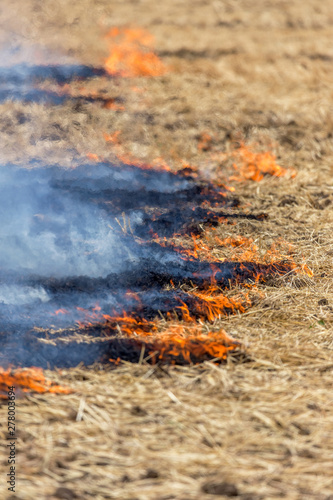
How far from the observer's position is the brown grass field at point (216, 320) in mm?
1939

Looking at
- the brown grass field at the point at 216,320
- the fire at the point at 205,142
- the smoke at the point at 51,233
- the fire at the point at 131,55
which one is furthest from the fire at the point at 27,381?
the fire at the point at 131,55

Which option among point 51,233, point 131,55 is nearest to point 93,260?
point 51,233

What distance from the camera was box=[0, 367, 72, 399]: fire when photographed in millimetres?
2418

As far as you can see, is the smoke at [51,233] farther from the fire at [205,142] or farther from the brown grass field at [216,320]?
the fire at [205,142]

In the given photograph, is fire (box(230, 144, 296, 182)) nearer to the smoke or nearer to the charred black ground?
the charred black ground

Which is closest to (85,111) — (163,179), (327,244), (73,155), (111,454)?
(73,155)

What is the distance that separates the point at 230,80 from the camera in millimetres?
8422

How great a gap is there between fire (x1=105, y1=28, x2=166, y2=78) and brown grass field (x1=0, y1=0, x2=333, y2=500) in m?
0.21

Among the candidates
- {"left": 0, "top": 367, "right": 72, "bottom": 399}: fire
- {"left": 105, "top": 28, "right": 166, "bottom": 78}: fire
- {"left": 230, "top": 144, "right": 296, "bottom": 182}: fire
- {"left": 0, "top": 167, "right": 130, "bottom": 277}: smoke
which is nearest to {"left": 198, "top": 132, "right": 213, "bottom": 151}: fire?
{"left": 230, "top": 144, "right": 296, "bottom": 182}: fire

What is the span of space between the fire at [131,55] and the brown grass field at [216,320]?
215 millimetres

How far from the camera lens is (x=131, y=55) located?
9.20 m

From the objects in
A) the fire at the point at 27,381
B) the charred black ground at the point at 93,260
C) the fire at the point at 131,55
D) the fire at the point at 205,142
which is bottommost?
the fire at the point at 27,381

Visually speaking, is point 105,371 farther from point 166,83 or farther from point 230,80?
point 230,80

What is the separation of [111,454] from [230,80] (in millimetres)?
7897
